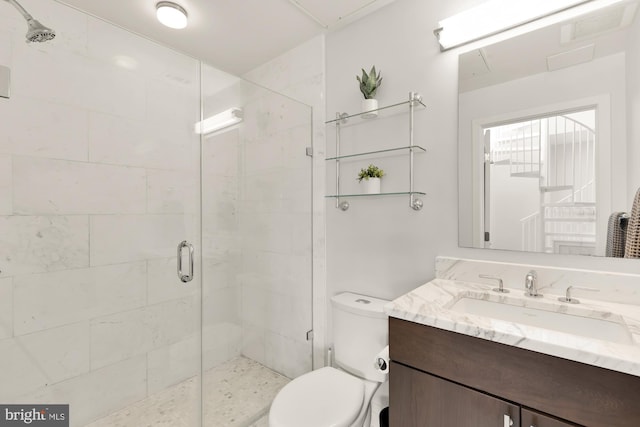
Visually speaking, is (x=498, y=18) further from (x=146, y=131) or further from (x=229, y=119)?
(x=146, y=131)

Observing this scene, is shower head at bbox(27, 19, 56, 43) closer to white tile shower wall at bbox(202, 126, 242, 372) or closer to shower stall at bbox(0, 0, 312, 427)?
shower stall at bbox(0, 0, 312, 427)

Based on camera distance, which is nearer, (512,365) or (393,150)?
(512,365)

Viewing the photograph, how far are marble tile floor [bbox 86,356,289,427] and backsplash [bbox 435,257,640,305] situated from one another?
1.28 metres

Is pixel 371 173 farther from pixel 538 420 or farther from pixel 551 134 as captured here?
pixel 538 420

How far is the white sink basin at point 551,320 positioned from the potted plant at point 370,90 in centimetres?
104

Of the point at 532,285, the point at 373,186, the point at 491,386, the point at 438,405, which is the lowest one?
the point at 438,405

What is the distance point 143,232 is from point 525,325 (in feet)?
6.46

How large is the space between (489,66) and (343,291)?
1368 millimetres

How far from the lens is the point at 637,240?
1021 millimetres

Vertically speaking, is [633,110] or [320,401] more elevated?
[633,110]

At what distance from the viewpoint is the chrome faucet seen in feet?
3.68

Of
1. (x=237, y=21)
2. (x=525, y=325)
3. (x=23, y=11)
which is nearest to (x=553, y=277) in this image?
(x=525, y=325)

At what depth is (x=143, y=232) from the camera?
1.83 metres

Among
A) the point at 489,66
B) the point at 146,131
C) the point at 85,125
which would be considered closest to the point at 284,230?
the point at 146,131
